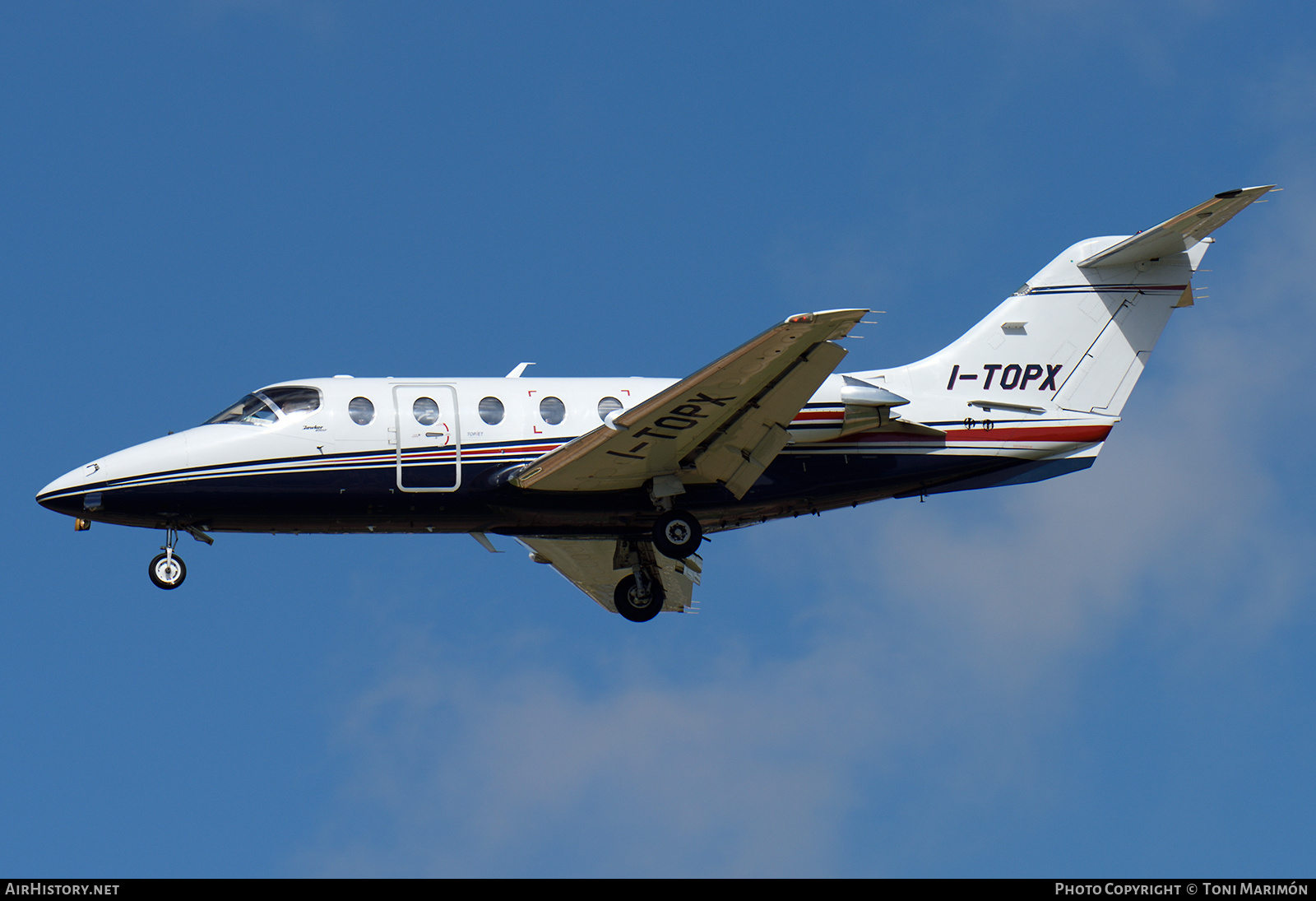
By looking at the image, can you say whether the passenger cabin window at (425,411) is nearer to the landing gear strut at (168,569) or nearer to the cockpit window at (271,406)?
the cockpit window at (271,406)

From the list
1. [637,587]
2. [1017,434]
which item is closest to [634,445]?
[637,587]

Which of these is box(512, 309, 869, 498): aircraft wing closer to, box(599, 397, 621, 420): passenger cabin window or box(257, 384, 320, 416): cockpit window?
box(599, 397, 621, 420): passenger cabin window

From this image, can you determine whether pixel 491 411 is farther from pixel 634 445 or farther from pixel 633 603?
pixel 633 603

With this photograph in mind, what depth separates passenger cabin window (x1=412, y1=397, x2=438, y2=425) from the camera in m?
24.9

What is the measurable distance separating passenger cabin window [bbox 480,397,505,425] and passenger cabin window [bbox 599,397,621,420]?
1.51m

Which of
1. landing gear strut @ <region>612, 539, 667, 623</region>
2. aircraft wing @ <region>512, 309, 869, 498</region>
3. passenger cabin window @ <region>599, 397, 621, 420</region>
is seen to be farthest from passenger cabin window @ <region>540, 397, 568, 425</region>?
landing gear strut @ <region>612, 539, 667, 623</region>

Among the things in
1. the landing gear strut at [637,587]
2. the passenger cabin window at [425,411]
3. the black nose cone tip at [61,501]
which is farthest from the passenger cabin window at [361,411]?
the landing gear strut at [637,587]

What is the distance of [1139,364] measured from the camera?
27266 millimetres

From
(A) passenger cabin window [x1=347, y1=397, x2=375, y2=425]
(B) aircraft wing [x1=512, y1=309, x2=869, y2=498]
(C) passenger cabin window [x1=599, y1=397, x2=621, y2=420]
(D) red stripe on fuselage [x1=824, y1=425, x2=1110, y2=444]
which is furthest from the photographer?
(D) red stripe on fuselage [x1=824, y1=425, x2=1110, y2=444]

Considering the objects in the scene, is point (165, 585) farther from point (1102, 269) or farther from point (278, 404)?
point (1102, 269)

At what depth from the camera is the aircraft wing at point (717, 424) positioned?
22.4 meters

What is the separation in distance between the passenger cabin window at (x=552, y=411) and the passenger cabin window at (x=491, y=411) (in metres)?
0.63

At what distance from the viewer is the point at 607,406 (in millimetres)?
25578
